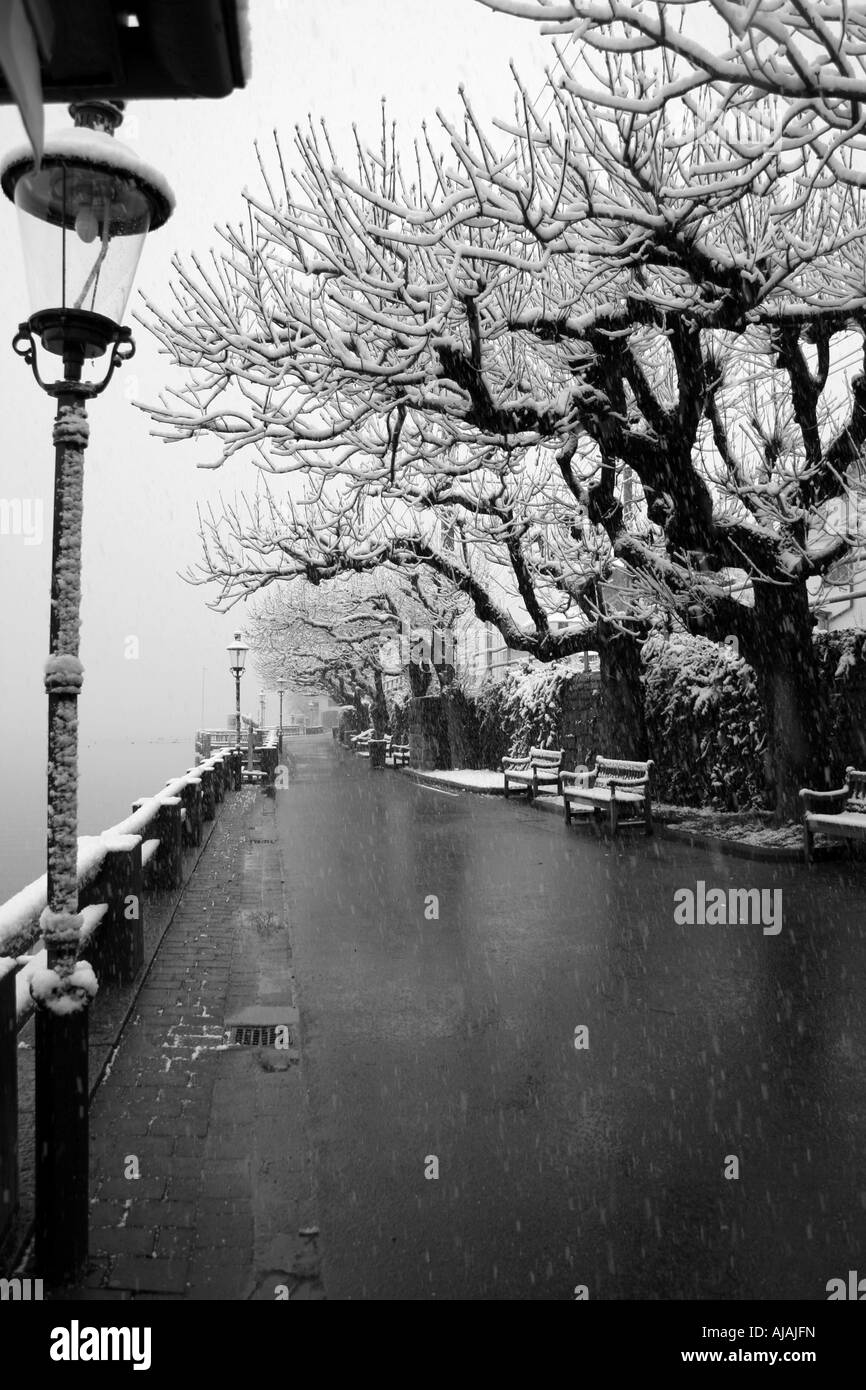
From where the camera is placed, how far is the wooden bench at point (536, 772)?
18.5 m

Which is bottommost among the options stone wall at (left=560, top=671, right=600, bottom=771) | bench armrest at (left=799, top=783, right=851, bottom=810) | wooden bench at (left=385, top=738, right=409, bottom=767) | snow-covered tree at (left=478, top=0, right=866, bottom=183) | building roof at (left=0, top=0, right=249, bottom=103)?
wooden bench at (left=385, top=738, right=409, bottom=767)

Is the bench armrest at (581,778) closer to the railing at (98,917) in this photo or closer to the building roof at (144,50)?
the railing at (98,917)

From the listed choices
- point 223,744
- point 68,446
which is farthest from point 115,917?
point 223,744

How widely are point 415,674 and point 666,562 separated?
20283 mm

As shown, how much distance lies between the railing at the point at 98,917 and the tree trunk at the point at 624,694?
303 inches

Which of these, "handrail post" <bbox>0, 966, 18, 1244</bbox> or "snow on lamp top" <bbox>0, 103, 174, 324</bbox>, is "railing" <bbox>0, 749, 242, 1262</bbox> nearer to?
"handrail post" <bbox>0, 966, 18, 1244</bbox>

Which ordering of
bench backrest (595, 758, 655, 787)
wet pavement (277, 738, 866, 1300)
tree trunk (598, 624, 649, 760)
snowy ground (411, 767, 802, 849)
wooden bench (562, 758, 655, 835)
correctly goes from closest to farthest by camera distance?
wet pavement (277, 738, 866, 1300) → snowy ground (411, 767, 802, 849) → wooden bench (562, 758, 655, 835) → bench backrest (595, 758, 655, 787) → tree trunk (598, 624, 649, 760)

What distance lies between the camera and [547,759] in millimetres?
19422

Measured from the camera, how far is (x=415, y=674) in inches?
1278

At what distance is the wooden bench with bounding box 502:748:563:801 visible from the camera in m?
18.5

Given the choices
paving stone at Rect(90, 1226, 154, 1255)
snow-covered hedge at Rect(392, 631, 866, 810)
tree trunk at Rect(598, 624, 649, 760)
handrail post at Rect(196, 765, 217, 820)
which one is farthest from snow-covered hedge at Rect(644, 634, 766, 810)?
paving stone at Rect(90, 1226, 154, 1255)

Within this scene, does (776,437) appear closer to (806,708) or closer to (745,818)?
(806,708)

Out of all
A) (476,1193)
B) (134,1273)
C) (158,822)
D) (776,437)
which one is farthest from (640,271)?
(134,1273)

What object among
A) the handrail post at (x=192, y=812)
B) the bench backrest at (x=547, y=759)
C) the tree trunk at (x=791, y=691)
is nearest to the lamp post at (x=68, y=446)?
the handrail post at (x=192, y=812)
